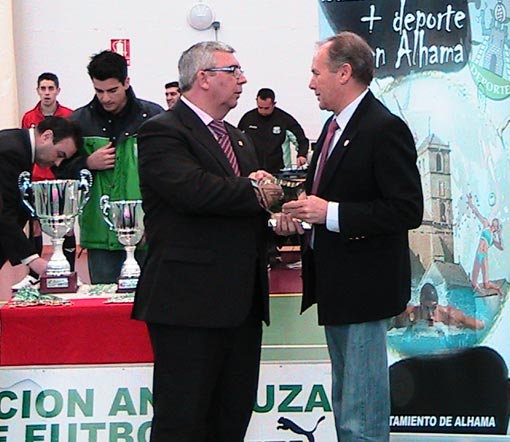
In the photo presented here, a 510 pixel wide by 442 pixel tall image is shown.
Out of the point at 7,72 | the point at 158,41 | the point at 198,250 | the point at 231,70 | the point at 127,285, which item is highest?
the point at 158,41

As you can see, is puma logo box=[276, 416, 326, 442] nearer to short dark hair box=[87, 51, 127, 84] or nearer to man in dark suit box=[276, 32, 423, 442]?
man in dark suit box=[276, 32, 423, 442]

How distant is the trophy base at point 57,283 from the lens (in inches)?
113

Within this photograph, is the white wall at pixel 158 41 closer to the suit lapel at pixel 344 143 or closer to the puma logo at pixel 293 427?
the puma logo at pixel 293 427

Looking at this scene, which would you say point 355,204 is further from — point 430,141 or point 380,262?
point 430,141

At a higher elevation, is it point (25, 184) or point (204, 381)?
point (25, 184)

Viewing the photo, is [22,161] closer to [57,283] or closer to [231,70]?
[57,283]

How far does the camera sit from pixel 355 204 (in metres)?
2.15

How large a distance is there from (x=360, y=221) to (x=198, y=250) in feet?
1.34

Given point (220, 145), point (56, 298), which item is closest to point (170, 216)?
point (220, 145)

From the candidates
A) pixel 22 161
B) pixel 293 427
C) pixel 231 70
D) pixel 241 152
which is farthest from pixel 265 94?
pixel 231 70

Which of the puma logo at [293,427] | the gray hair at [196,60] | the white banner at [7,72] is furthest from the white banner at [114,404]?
the white banner at [7,72]

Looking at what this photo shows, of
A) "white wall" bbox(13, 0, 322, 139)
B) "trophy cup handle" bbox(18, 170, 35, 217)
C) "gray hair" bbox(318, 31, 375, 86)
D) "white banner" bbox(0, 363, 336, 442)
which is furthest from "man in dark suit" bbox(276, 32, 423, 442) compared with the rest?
"white wall" bbox(13, 0, 322, 139)

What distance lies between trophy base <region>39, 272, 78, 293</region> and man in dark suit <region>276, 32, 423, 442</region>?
3.15 feet

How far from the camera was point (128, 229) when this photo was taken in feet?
9.50
